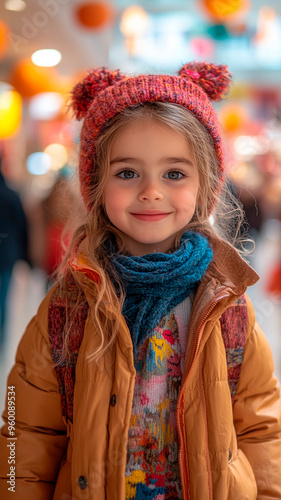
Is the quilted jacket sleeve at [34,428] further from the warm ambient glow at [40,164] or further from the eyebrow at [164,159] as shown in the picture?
the warm ambient glow at [40,164]

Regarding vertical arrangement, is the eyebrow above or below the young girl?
above

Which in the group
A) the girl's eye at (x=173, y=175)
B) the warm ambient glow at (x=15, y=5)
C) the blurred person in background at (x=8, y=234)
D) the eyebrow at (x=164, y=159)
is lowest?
the girl's eye at (x=173, y=175)

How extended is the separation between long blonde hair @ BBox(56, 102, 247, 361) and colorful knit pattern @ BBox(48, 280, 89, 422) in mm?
17

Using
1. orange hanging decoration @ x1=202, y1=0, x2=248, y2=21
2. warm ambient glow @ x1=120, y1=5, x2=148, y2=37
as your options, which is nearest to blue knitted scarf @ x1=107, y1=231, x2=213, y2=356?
orange hanging decoration @ x1=202, y1=0, x2=248, y2=21

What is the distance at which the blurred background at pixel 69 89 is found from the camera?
3953 millimetres

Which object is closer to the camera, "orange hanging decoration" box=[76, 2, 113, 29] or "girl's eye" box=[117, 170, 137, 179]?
"girl's eye" box=[117, 170, 137, 179]

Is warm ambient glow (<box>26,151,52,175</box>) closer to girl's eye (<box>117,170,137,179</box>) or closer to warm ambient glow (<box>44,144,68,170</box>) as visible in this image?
warm ambient glow (<box>44,144,68,170</box>)

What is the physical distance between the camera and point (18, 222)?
3959 millimetres

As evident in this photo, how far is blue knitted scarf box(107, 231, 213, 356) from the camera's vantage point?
1.14 metres

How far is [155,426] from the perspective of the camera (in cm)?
113

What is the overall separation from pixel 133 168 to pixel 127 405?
0.56m

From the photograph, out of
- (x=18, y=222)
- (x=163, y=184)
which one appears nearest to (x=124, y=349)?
(x=163, y=184)

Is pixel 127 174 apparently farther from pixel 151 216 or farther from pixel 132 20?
pixel 132 20

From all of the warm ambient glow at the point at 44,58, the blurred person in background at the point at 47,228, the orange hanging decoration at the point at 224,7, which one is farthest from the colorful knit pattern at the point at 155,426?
the warm ambient glow at the point at 44,58
